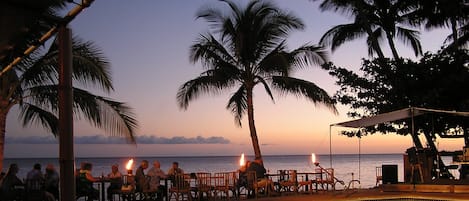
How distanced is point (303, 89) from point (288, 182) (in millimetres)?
3415

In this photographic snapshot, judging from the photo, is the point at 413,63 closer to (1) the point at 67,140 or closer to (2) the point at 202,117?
(2) the point at 202,117

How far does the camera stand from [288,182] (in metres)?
15.0

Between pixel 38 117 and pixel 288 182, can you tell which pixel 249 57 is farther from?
pixel 38 117

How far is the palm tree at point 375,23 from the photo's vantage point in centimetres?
2242

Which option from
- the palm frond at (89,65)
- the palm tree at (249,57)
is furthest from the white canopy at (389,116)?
the palm frond at (89,65)

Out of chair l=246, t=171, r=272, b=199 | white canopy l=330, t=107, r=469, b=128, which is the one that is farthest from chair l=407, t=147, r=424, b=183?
chair l=246, t=171, r=272, b=199

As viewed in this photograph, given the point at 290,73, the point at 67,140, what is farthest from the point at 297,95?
the point at 67,140

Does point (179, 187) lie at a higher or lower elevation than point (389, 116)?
lower

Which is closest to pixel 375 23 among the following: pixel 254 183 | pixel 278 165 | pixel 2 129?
pixel 254 183

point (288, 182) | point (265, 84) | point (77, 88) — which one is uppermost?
point (265, 84)

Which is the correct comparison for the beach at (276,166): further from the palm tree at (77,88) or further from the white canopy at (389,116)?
the palm tree at (77,88)

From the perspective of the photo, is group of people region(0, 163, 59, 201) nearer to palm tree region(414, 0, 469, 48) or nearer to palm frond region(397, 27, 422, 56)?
palm tree region(414, 0, 469, 48)

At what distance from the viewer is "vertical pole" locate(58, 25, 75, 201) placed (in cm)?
498

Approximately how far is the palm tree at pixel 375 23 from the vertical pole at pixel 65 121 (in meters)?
18.1
